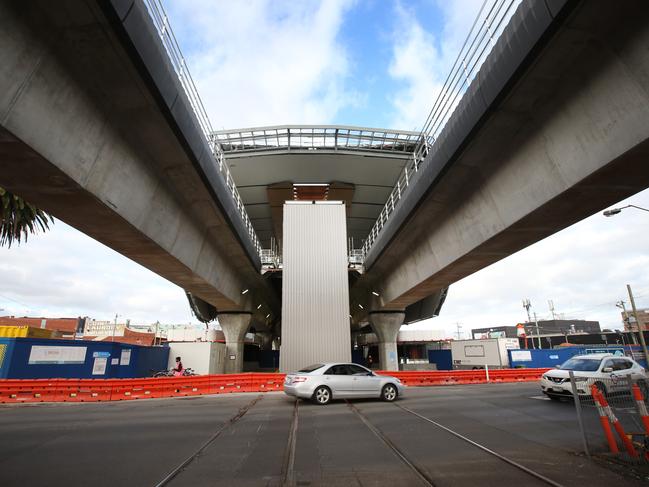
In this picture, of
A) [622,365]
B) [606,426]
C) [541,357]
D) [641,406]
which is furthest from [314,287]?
[541,357]

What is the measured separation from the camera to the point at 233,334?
100ft

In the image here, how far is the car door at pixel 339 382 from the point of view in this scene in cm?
1277

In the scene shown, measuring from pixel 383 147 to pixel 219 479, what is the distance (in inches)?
1074

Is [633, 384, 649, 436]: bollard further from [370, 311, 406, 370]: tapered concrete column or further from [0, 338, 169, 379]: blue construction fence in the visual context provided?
[370, 311, 406, 370]: tapered concrete column

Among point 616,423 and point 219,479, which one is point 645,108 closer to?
point 616,423

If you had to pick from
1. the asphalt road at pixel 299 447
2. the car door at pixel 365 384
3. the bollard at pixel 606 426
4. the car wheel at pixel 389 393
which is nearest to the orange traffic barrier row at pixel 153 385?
the asphalt road at pixel 299 447

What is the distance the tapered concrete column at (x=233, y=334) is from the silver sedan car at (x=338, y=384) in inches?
699

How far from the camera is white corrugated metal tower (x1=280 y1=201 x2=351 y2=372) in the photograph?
779 inches

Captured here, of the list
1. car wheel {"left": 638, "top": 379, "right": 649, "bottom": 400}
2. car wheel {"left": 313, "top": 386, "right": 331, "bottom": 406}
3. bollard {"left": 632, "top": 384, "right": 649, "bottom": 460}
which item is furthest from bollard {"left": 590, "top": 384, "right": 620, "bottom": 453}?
car wheel {"left": 313, "top": 386, "right": 331, "bottom": 406}

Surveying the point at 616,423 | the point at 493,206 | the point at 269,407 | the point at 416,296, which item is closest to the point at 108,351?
the point at 269,407

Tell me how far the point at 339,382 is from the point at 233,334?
64.1ft

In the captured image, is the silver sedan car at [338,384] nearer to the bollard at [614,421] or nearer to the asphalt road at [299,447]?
the asphalt road at [299,447]

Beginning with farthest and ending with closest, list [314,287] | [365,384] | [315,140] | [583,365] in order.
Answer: [315,140] < [314,287] < [583,365] < [365,384]

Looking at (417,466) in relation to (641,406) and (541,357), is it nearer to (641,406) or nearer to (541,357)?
(641,406)
